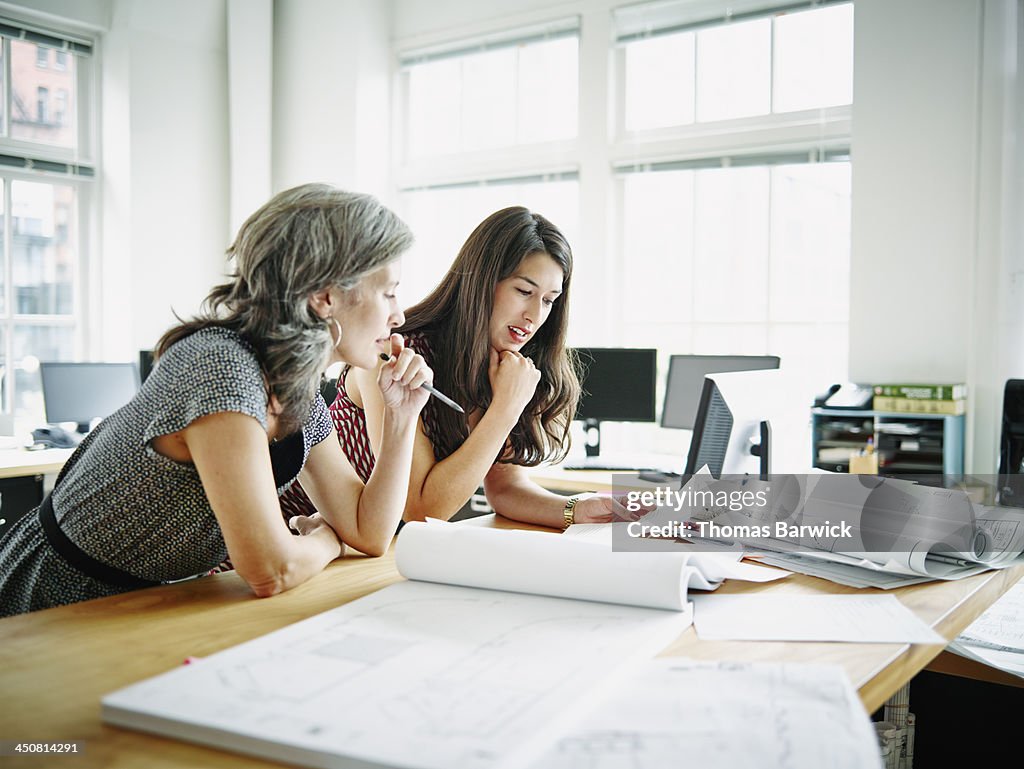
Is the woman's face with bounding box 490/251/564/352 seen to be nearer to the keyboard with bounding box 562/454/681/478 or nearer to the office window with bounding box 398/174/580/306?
the keyboard with bounding box 562/454/681/478

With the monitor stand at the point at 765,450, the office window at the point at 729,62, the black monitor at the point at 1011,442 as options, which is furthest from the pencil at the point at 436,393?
the office window at the point at 729,62

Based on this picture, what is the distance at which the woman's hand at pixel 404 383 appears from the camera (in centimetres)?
151

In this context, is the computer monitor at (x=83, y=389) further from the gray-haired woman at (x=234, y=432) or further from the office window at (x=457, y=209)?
the gray-haired woman at (x=234, y=432)

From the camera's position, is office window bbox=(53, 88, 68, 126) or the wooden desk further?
office window bbox=(53, 88, 68, 126)

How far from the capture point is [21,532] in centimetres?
129

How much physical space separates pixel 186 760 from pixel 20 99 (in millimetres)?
4624

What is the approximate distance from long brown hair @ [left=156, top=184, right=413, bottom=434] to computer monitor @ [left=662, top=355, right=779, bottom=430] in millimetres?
2289

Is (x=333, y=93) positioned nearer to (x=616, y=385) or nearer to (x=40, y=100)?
(x=40, y=100)

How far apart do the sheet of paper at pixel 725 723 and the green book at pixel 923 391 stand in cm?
253

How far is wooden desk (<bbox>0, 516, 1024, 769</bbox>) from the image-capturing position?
71 cm

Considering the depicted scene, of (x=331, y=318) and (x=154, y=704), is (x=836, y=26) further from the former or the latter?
(x=154, y=704)

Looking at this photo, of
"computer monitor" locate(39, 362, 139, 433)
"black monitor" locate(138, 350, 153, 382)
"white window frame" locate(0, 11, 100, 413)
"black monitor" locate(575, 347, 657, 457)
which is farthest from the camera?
"white window frame" locate(0, 11, 100, 413)

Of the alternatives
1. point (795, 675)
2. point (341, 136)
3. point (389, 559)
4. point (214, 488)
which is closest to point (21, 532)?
point (214, 488)

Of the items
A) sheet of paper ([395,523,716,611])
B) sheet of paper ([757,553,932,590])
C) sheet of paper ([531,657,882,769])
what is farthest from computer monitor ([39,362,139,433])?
sheet of paper ([531,657,882,769])
